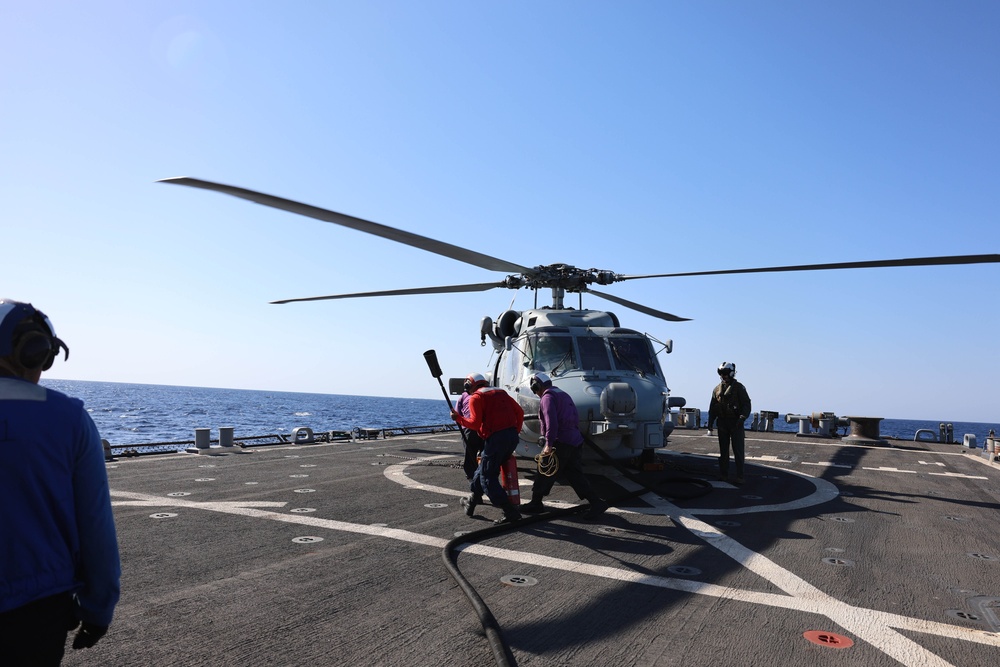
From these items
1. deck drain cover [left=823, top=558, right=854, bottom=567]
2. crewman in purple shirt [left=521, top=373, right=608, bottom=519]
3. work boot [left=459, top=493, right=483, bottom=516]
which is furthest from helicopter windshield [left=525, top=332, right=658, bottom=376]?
deck drain cover [left=823, top=558, right=854, bottom=567]

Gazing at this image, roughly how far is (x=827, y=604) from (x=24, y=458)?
5550mm

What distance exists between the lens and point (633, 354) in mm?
12008

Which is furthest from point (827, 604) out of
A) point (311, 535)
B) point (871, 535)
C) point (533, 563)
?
point (311, 535)

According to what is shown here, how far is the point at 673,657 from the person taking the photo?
13.1 ft

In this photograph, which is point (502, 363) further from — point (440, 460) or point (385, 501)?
point (385, 501)

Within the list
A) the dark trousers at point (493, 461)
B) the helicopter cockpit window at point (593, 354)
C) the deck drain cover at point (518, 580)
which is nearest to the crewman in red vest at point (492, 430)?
the dark trousers at point (493, 461)

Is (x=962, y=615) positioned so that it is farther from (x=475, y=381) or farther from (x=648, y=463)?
(x=648, y=463)

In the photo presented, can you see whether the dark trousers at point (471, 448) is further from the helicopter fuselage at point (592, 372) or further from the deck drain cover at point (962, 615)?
the deck drain cover at point (962, 615)

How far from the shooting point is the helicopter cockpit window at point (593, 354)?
11.4 meters

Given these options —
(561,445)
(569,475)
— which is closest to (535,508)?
(569,475)

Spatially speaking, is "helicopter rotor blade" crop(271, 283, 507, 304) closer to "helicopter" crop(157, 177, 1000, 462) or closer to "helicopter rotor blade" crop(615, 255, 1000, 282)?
"helicopter" crop(157, 177, 1000, 462)

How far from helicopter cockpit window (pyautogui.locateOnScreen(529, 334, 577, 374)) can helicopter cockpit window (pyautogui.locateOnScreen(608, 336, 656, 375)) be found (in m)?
0.89

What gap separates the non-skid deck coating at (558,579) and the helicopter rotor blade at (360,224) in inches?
161

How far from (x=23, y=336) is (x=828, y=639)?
201 inches
